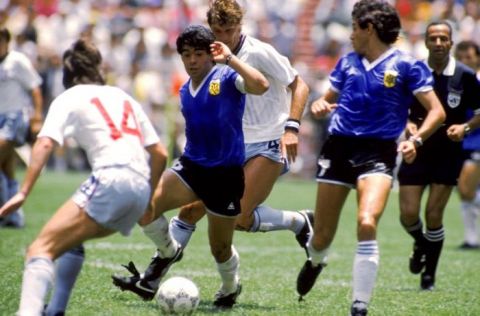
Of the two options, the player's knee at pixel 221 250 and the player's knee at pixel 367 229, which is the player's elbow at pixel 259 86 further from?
the player's knee at pixel 221 250

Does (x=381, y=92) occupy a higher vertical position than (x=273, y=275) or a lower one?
higher

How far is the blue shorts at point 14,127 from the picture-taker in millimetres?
13062

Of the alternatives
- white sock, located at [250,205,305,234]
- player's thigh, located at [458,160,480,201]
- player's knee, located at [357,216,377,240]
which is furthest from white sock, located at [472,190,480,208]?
player's knee, located at [357,216,377,240]

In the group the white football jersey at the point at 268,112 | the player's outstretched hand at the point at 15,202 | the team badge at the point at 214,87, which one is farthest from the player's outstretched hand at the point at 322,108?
the player's outstretched hand at the point at 15,202

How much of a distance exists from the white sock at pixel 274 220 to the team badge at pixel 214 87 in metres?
1.58

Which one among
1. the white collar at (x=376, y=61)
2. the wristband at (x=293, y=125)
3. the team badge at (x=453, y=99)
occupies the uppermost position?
the white collar at (x=376, y=61)

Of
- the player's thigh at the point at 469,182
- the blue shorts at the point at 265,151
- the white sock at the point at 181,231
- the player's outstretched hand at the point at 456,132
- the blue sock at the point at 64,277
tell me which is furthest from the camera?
the player's thigh at the point at 469,182

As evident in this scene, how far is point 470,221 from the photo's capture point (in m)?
13.4

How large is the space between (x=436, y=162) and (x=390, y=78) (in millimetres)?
2309

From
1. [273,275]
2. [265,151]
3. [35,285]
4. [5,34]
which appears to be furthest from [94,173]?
[5,34]

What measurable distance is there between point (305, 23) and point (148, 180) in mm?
18998

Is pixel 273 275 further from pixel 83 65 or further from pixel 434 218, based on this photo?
pixel 83 65

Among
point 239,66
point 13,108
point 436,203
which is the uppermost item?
point 239,66

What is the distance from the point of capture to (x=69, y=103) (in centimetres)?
605
